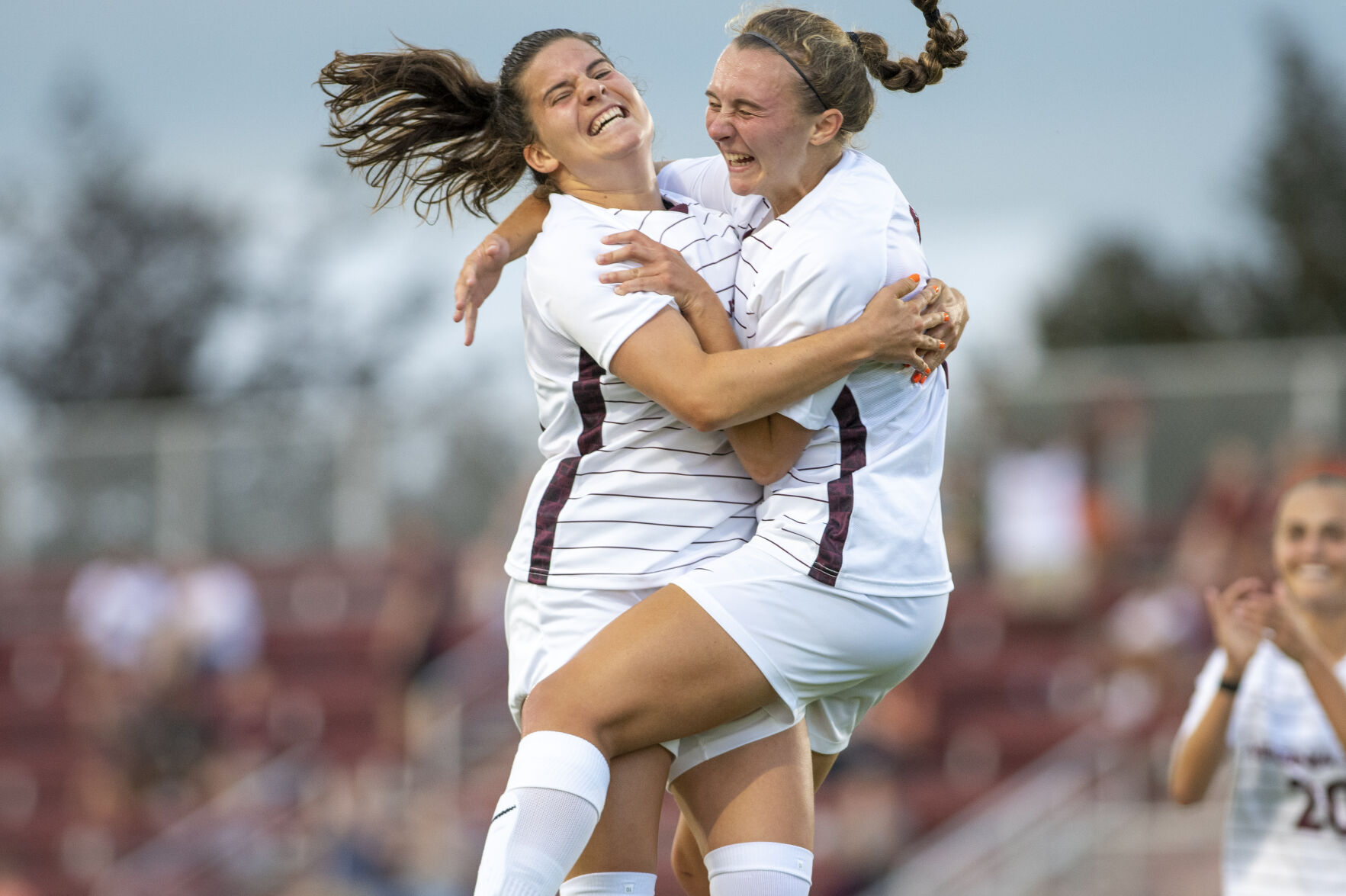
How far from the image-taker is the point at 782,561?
2.79 m

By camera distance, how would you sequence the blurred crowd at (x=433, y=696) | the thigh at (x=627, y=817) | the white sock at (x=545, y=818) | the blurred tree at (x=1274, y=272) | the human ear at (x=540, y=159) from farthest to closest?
1. the blurred tree at (x=1274, y=272)
2. the blurred crowd at (x=433, y=696)
3. the human ear at (x=540, y=159)
4. the thigh at (x=627, y=817)
5. the white sock at (x=545, y=818)

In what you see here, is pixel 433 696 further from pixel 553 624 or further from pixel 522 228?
pixel 553 624

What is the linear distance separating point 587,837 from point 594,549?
0.50 m

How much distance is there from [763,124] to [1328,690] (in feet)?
6.18

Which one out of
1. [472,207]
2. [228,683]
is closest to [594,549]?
[472,207]

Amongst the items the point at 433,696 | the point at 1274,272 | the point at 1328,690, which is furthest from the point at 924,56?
the point at 1274,272

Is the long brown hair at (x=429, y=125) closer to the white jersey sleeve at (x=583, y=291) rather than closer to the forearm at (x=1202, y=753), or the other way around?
the white jersey sleeve at (x=583, y=291)

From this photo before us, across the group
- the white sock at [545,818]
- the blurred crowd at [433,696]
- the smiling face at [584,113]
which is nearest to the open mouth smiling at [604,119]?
the smiling face at [584,113]

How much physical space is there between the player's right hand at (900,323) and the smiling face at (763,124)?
1.01 feet

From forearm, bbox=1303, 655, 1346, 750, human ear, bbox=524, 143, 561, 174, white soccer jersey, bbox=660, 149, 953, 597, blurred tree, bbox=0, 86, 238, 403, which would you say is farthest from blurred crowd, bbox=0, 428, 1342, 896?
blurred tree, bbox=0, 86, 238, 403

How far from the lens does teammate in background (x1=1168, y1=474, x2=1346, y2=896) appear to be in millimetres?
3795

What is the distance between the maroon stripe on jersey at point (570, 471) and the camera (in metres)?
2.94

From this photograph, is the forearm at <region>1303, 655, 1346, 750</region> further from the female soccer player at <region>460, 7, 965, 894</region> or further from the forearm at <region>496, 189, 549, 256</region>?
the forearm at <region>496, 189, 549, 256</region>

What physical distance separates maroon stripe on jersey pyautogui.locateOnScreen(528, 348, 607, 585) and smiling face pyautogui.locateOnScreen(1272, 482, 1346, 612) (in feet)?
6.26
